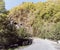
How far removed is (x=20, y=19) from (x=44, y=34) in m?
17.9

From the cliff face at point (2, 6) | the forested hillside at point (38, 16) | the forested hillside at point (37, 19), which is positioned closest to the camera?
the cliff face at point (2, 6)

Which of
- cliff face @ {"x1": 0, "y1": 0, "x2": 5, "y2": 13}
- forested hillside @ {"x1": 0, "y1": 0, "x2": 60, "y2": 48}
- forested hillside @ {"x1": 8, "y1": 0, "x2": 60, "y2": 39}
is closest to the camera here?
cliff face @ {"x1": 0, "y1": 0, "x2": 5, "y2": 13}

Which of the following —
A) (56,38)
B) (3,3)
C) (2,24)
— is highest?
(3,3)

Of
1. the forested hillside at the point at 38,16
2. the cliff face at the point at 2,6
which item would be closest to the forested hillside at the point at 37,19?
the forested hillside at the point at 38,16

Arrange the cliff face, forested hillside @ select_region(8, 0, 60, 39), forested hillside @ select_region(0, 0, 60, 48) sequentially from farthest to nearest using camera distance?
forested hillside @ select_region(8, 0, 60, 39), forested hillside @ select_region(0, 0, 60, 48), the cliff face

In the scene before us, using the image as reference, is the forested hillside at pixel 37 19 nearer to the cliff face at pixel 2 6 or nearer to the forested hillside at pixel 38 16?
the forested hillside at pixel 38 16

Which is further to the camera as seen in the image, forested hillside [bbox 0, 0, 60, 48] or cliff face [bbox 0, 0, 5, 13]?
forested hillside [bbox 0, 0, 60, 48]

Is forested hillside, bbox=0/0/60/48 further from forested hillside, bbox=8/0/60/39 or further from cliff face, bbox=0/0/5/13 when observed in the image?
cliff face, bbox=0/0/5/13

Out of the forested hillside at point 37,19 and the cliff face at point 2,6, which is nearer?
the cliff face at point 2,6

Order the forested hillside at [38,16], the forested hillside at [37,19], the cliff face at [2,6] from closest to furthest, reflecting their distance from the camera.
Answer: the cliff face at [2,6] < the forested hillside at [37,19] < the forested hillside at [38,16]

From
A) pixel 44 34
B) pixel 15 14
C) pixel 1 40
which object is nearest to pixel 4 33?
pixel 1 40

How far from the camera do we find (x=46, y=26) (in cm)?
5941

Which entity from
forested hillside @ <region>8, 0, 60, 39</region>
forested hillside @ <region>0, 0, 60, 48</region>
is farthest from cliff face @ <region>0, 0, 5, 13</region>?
forested hillside @ <region>8, 0, 60, 39</region>

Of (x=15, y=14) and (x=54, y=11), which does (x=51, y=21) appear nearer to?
(x=54, y=11)
